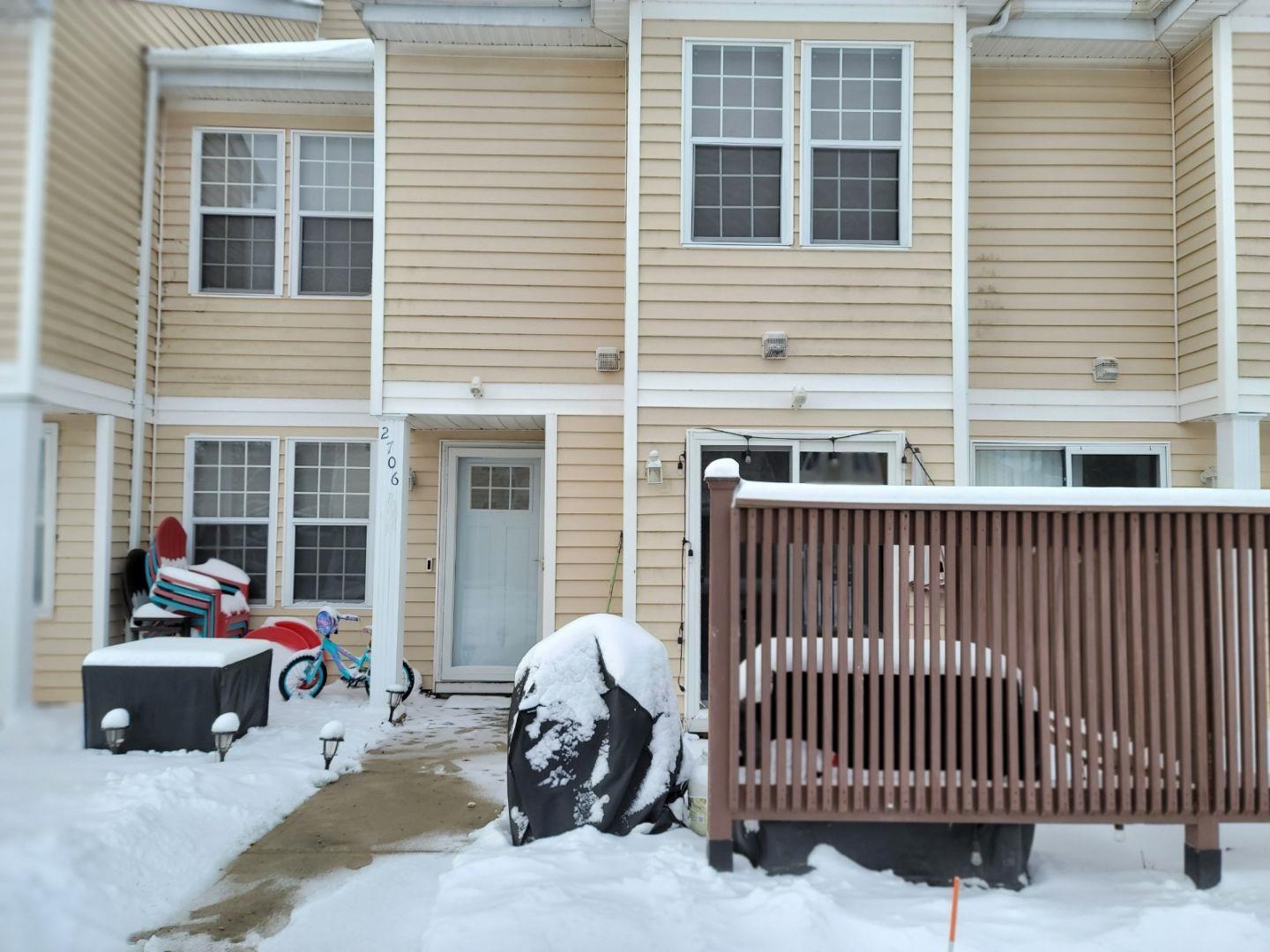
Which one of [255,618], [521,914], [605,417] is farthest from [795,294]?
[255,618]

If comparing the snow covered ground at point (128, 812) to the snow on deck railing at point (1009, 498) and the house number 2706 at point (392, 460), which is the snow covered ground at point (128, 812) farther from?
the snow on deck railing at point (1009, 498)

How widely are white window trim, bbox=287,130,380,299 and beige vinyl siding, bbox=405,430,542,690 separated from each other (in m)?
1.29

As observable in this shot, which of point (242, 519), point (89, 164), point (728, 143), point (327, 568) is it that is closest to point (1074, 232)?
point (728, 143)

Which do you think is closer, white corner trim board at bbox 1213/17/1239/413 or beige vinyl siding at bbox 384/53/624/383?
white corner trim board at bbox 1213/17/1239/413

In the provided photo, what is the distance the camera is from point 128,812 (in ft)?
9.61

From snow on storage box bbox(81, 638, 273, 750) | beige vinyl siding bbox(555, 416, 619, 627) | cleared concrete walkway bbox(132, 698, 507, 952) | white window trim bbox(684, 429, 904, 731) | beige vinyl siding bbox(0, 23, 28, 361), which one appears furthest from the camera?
beige vinyl siding bbox(555, 416, 619, 627)

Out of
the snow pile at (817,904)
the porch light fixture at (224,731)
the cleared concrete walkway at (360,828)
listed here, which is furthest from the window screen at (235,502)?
the snow pile at (817,904)

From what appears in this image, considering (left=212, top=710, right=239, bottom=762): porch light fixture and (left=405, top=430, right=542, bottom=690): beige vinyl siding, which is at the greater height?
(left=405, top=430, right=542, bottom=690): beige vinyl siding

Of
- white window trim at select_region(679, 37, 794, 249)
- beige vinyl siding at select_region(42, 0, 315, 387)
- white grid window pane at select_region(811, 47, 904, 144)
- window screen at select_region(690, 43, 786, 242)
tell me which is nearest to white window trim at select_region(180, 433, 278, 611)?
white window trim at select_region(679, 37, 794, 249)

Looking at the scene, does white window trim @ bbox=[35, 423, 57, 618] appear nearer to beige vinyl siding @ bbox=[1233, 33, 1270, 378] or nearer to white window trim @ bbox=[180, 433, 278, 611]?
white window trim @ bbox=[180, 433, 278, 611]

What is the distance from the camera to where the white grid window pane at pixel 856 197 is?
5.44 meters

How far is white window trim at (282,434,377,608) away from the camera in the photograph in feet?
21.4

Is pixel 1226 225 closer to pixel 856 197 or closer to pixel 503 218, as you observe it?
pixel 856 197

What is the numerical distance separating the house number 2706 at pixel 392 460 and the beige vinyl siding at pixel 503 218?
413 millimetres
